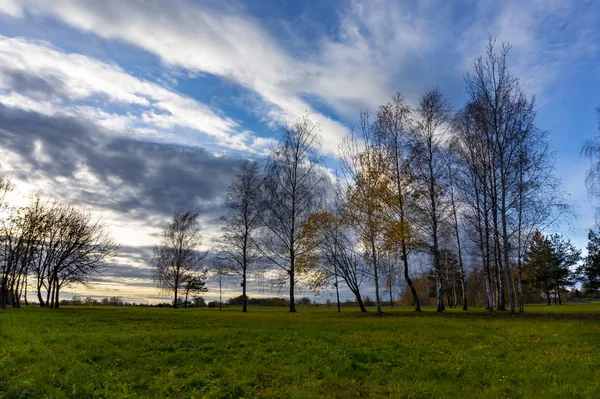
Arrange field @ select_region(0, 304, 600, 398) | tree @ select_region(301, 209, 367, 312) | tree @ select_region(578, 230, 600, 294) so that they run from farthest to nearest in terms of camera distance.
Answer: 1. tree @ select_region(578, 230, 600, 294)
2. tree @ select_region(301, 209, 367, 312)
3. field @ select_region(0, 304, 600, 398)

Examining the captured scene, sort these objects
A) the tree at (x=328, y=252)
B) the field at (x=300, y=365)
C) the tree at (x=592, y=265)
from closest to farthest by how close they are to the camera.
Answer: the field at (x=300, y=365) → the tree at (x=328, y=252) → the tree at (x=592, y=265)

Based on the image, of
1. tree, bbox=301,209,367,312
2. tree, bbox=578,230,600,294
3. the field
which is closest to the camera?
the field

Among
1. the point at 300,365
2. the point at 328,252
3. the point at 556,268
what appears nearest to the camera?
the point at 300,365

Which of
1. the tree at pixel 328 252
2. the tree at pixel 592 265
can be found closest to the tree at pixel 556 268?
the tree at pixel 592 265

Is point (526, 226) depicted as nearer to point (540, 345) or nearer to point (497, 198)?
point (497, 198)

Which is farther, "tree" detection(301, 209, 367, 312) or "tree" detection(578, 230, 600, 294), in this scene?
"tree" detection(578, 230, 600, 294)

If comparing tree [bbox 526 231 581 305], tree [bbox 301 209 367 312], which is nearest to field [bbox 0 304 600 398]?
tree [bbox 301 209 367 312]

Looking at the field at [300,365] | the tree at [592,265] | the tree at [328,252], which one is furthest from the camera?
the tree at [592,265]

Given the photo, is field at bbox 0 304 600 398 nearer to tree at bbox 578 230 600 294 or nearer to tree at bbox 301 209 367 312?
tree at bbox 301 209 367 312

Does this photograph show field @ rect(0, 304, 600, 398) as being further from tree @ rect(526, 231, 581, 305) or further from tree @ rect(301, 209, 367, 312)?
tree @ rect(526, 231, 581, 305)

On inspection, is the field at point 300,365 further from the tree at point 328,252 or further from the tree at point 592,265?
the tree at point 592,265

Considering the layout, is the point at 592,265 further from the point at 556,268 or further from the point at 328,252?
the point at 328,252

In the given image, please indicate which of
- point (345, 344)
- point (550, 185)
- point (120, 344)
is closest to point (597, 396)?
point (345, 344)

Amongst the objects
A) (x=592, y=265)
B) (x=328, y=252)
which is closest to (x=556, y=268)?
(x=592, y=265)
